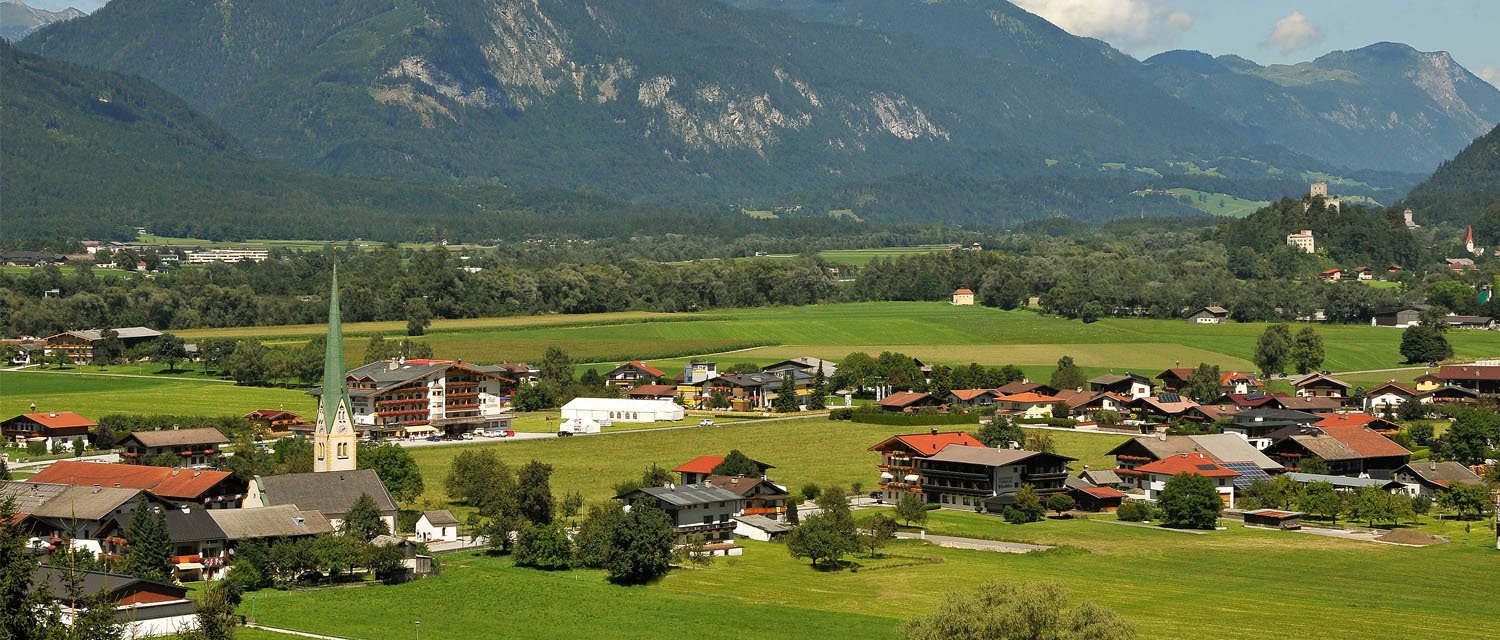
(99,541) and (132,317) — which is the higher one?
(132,317)

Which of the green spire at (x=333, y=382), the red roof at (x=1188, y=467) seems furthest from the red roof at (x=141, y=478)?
the red roof at (x=1188, y=467)

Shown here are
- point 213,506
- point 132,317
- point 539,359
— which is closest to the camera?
point 213,506

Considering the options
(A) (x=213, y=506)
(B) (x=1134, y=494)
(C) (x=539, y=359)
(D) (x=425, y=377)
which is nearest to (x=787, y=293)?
(C) (x=539, y=359)

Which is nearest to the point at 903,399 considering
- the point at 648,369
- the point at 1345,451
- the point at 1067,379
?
the point at 1067,379

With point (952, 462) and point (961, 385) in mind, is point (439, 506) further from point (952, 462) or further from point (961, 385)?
point (961, 385)

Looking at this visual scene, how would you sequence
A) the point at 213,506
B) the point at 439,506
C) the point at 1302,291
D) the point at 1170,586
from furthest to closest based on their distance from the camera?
the point at 1302,291, the point at 439,506, the point at 213,506, the point at 1170,586

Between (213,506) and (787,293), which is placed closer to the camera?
(213,506)
